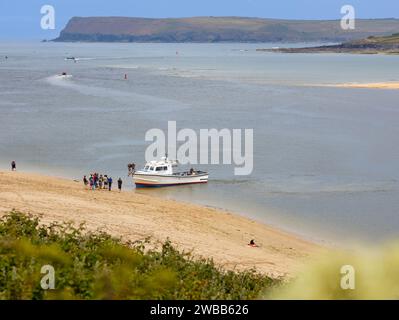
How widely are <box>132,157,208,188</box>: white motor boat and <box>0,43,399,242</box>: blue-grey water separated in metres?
0.51

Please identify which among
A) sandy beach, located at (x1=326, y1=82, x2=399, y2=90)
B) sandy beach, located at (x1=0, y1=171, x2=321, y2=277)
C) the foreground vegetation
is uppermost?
sandy beach, located at (x1=326, y1=82, x2=399, y2=90)

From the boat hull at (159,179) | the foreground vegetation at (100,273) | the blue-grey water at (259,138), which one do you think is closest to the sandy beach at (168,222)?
the blue-grey water at (259,138)

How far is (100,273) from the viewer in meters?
10.3

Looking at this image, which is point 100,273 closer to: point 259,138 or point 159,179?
point 159,179

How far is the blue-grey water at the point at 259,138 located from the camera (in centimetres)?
2855

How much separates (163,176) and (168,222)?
9.08 metres

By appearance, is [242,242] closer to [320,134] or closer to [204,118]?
[320,134]

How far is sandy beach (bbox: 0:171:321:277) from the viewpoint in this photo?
20281mm

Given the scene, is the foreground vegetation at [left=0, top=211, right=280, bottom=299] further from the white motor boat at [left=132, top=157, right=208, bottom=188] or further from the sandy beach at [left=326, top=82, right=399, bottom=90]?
the sandy beach at [left=326, top=82, right=399, bottom=90]

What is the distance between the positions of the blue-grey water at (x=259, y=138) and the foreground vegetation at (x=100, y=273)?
41.4 ft

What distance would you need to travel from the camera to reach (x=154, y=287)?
10.5 metres

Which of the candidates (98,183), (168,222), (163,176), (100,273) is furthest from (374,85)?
(100,273)

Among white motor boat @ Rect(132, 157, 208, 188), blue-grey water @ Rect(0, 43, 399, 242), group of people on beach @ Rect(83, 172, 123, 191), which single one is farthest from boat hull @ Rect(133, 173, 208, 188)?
group of people on beach @ Rect(83, 172, 123, 191)

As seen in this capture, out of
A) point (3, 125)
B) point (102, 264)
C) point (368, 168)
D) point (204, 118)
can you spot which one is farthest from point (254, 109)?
point (102, 264)
